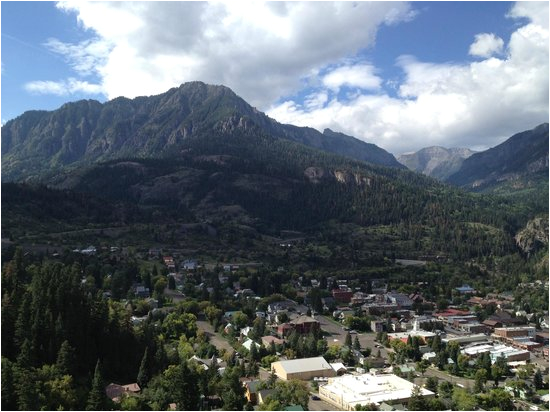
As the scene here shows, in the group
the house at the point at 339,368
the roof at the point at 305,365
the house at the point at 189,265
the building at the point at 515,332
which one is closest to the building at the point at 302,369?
the roof at the point at 305,365

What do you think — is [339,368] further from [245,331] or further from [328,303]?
[328,303]

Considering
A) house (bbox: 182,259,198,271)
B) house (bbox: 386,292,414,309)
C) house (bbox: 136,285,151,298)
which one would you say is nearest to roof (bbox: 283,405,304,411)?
house (bbox: 136,285,151,298)

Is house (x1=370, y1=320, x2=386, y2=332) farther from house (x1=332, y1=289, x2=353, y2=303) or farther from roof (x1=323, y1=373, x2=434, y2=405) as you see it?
roof (x1=323, y1=373, x2=434, y2=405)

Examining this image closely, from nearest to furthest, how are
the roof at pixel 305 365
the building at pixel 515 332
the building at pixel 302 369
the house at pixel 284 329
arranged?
1. the building at pixel 302 369
2. the roof at pixel 305 365
3. the house at pixel 284 329
4. the building at pixel 515 332

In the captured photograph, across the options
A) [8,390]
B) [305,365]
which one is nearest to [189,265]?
[305,365]

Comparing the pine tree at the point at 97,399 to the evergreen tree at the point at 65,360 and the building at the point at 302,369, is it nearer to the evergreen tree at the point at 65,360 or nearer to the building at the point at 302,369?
the evergreen tree at the point at 65,360

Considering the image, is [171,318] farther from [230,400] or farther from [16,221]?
[16,221]
